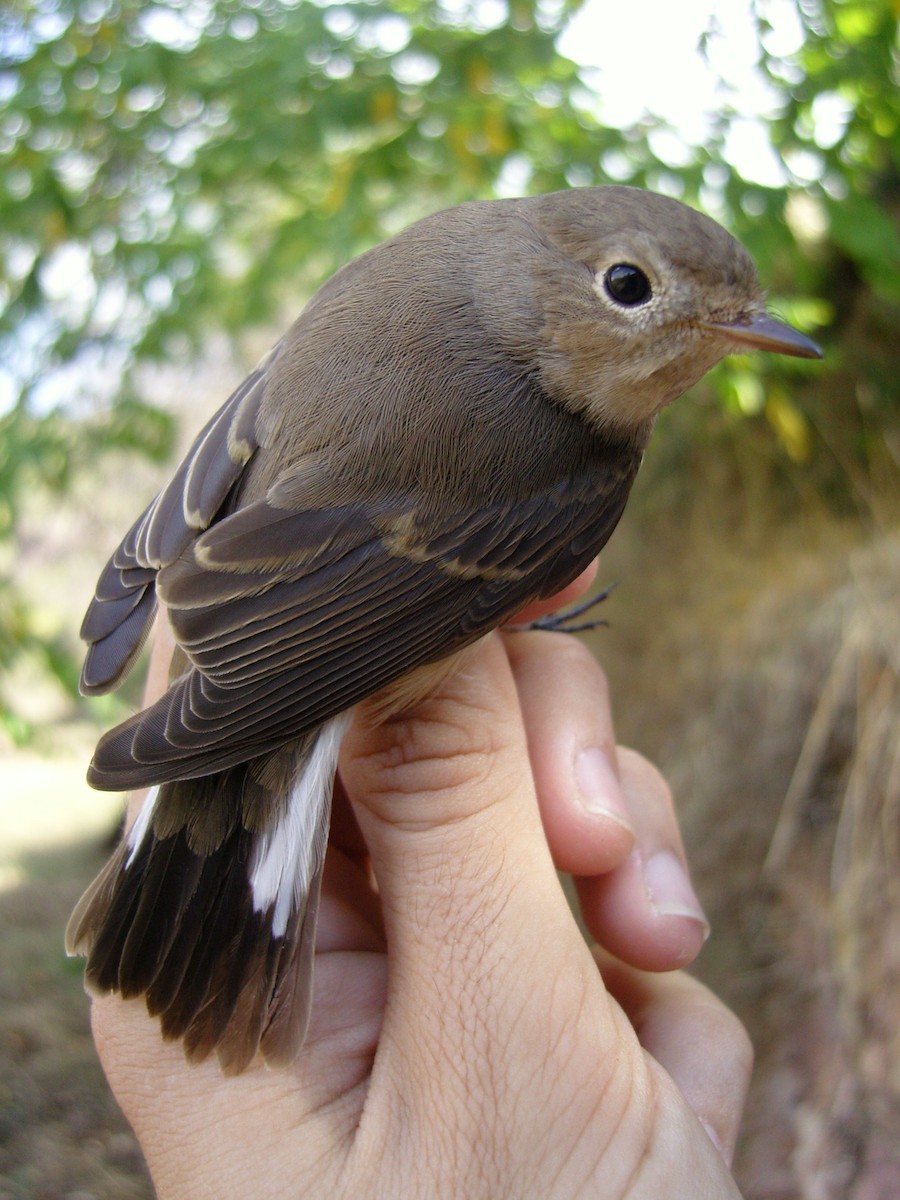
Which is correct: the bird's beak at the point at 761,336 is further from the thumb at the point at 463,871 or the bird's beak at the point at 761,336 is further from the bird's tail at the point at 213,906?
the bird's tail at the point at 213,906

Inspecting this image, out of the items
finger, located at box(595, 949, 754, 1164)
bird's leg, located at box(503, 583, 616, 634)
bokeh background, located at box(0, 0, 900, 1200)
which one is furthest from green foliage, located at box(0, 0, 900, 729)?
finger, located at box(595, 949, 754, 1164)

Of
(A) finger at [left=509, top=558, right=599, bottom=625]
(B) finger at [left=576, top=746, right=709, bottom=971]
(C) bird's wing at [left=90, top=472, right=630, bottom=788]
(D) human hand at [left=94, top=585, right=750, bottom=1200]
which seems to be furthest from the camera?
(A) finger at [left=509, top=558, right=599, bottom=625]

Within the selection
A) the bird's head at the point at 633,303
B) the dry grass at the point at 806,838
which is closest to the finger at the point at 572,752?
the bird's head at the point at 633,303

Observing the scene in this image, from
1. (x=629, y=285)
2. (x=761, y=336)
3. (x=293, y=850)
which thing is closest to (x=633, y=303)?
(x=629, y=285)

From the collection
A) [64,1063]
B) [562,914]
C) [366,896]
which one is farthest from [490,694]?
[64,1063]

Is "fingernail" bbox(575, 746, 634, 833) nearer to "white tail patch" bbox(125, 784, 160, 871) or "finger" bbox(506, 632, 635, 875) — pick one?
"finger" bbox(506, 632, 635, 875)

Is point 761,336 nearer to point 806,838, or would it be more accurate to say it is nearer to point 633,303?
point 633,303
